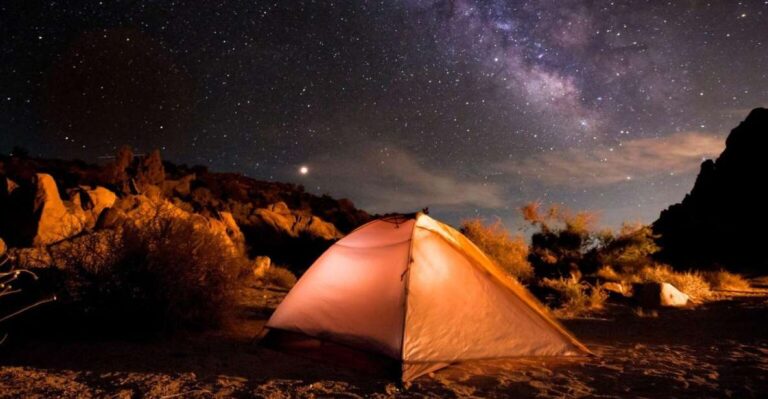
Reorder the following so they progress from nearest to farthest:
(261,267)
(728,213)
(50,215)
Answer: (50,215) → (261,267) → (728,213)

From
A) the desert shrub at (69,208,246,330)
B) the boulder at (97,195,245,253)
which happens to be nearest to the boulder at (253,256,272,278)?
the boulder at (97,195,245,253)

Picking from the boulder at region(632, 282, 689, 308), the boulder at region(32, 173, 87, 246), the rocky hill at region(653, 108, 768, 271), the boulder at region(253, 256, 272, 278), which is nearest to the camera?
the boulder at region(632, 282, 689, 308)

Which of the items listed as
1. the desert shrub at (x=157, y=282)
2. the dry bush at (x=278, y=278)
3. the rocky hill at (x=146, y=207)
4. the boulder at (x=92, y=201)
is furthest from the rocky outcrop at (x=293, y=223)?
the desert shrub at (x=157, y=282)

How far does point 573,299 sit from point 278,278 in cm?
780

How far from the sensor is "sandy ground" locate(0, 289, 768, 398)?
4.43m

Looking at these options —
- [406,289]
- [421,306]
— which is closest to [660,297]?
[421,306]

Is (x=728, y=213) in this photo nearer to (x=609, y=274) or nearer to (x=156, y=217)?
(x=609, y=274)

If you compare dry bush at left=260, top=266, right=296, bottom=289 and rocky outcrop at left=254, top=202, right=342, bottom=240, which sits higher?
rocky outcrop at left=254, top=202, right=342, bottom=240

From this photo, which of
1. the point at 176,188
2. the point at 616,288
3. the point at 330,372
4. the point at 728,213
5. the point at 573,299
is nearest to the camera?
the point at 330,372

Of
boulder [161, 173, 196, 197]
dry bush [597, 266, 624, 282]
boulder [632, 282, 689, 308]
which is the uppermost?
boulder [161, 173, 196, 197]

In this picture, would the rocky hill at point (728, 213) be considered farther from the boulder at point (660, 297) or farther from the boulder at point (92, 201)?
the boulder at point (92, 201)

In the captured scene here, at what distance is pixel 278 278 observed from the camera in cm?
1298

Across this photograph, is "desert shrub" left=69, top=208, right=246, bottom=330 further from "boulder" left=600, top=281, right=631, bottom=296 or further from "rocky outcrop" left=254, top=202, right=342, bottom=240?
"rocky outcrop" left=254, top=202, right=342, bottom=240

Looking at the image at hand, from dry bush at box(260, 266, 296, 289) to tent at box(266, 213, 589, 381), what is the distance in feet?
21.6
